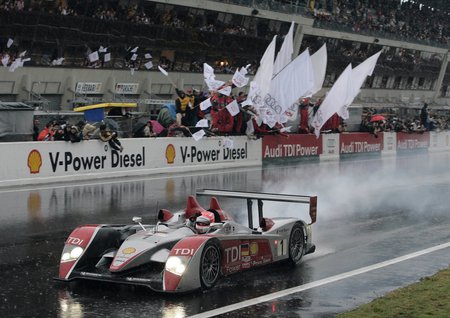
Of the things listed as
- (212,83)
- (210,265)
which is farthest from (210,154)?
(210,265)

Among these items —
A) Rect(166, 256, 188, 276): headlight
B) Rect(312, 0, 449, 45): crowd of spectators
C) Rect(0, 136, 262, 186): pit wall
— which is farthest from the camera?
Rect(312, 0, 449, 45): crowd of spectators

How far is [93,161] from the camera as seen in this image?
2297 cm

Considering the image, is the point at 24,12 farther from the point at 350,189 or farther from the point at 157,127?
the point at 350,189

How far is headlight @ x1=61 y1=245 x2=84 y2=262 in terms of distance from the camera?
9875 millimetres

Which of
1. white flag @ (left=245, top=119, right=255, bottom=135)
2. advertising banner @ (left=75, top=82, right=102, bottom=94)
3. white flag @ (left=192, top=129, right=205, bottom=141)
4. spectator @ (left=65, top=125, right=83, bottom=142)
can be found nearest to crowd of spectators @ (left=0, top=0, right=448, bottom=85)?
advertising banner @ (left=75, top=82, right=102, bottom=94)

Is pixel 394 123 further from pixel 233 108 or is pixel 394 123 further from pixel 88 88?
pixel 233 108

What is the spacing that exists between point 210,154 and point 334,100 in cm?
641

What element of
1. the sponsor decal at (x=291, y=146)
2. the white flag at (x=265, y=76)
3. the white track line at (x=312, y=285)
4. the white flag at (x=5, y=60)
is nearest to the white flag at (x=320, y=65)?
the sponsor decal at (x=291, y=146)

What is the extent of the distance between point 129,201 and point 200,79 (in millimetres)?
32283

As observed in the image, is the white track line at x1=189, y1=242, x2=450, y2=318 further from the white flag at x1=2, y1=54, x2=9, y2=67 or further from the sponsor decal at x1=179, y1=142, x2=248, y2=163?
the white flag at x1=2, y1=54, x2=9, y2=67

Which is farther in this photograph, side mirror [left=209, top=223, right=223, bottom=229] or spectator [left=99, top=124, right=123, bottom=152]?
spectator [left=99, top=124, right=123, bottom=152]

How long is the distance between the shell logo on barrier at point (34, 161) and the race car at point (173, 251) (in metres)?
10.9

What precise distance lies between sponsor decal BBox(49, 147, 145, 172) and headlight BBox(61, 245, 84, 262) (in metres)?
12.0

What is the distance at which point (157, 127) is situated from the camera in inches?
1063
